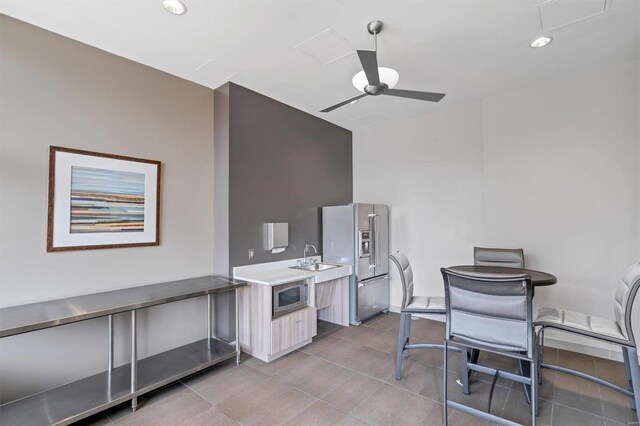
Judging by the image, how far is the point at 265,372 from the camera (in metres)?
2.93

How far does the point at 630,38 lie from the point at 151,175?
4.71 m

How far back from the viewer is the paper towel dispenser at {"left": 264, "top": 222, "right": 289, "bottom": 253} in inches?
151

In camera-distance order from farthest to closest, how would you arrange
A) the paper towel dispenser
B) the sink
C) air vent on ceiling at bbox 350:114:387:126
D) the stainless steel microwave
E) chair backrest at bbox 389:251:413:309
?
air vent on ceiling at bbox 350:114:387:126, the sink, the paper towel dispenser, the stainless steel microwave, chair backrest at bbox 389:251:413:309

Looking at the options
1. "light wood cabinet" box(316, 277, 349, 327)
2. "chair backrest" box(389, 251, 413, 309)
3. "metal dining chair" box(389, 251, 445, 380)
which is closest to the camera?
"metal dining chair" box(389, 251, 445, 380)

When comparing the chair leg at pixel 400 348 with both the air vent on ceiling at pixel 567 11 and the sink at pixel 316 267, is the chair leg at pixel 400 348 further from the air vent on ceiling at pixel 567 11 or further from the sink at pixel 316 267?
the air vent on ceiling at pixel 567 11

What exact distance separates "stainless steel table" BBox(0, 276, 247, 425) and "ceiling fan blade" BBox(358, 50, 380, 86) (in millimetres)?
2285

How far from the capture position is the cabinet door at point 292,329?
123 inches

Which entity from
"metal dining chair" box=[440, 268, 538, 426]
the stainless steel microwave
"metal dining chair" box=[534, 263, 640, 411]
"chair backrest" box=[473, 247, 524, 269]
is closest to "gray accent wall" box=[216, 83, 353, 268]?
the stainless steel microwave

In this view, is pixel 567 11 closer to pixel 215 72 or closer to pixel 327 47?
pixel 327 47

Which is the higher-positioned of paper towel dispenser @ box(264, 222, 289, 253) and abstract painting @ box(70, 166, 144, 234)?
abstract painting @ box(70, 166, 144, 234)

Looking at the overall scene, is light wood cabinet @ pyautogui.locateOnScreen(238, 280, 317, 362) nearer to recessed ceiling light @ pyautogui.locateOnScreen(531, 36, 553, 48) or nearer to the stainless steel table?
the stainless steel table

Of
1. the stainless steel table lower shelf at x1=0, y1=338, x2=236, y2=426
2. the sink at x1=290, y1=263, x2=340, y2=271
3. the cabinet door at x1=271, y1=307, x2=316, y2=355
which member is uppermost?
the sink at x1=290, y1=263, x2=340, y2=271

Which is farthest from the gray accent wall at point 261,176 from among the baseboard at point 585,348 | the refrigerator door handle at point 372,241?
the baseboard at point 585,348

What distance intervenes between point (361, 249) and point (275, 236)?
1283mm
